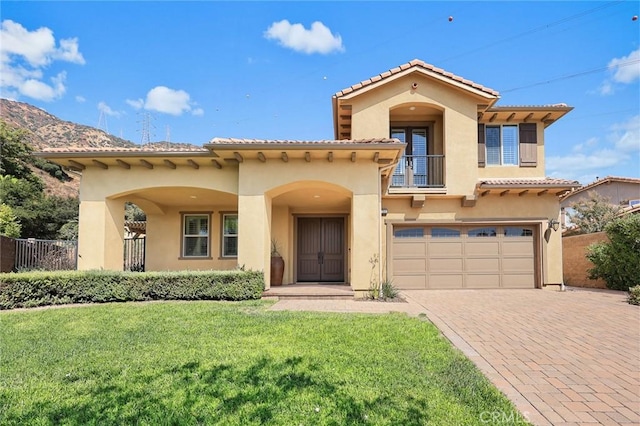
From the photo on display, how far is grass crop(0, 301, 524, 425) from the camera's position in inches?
127

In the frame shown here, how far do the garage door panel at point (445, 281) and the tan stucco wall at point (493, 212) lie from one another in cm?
180

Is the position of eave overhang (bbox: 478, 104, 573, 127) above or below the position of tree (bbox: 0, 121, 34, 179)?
below

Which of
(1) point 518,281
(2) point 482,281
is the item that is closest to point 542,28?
(1) point 518,281

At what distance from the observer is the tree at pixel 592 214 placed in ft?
65.8

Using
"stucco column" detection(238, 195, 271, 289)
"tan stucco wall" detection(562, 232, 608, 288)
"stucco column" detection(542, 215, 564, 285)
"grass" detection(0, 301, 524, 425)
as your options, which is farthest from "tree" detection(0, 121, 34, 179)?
"tan stucco wall" detection(562, 232, 608, 288)

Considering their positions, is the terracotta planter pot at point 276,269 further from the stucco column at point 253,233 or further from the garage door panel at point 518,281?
the garage door panel at point 518,281

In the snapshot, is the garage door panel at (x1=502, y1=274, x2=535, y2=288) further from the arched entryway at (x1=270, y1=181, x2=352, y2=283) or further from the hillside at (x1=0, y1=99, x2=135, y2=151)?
the hillside at (x1=0, y1=99, x2=135, y2=151)

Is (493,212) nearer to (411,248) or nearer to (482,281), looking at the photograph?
(482,281)

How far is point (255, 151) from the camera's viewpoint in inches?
391

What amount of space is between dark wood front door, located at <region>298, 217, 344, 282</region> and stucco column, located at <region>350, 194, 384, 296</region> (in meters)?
4.39

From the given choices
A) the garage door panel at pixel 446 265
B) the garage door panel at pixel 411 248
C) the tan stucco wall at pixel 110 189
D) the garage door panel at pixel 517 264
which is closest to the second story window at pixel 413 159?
the garage door panel at pixel 411 248

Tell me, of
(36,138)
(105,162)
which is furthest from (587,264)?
(36,138)

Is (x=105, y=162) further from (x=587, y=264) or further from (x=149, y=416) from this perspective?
(x=587, y=264)

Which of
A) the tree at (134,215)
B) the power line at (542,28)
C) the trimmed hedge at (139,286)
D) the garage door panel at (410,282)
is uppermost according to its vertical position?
the power line at (542,28)
